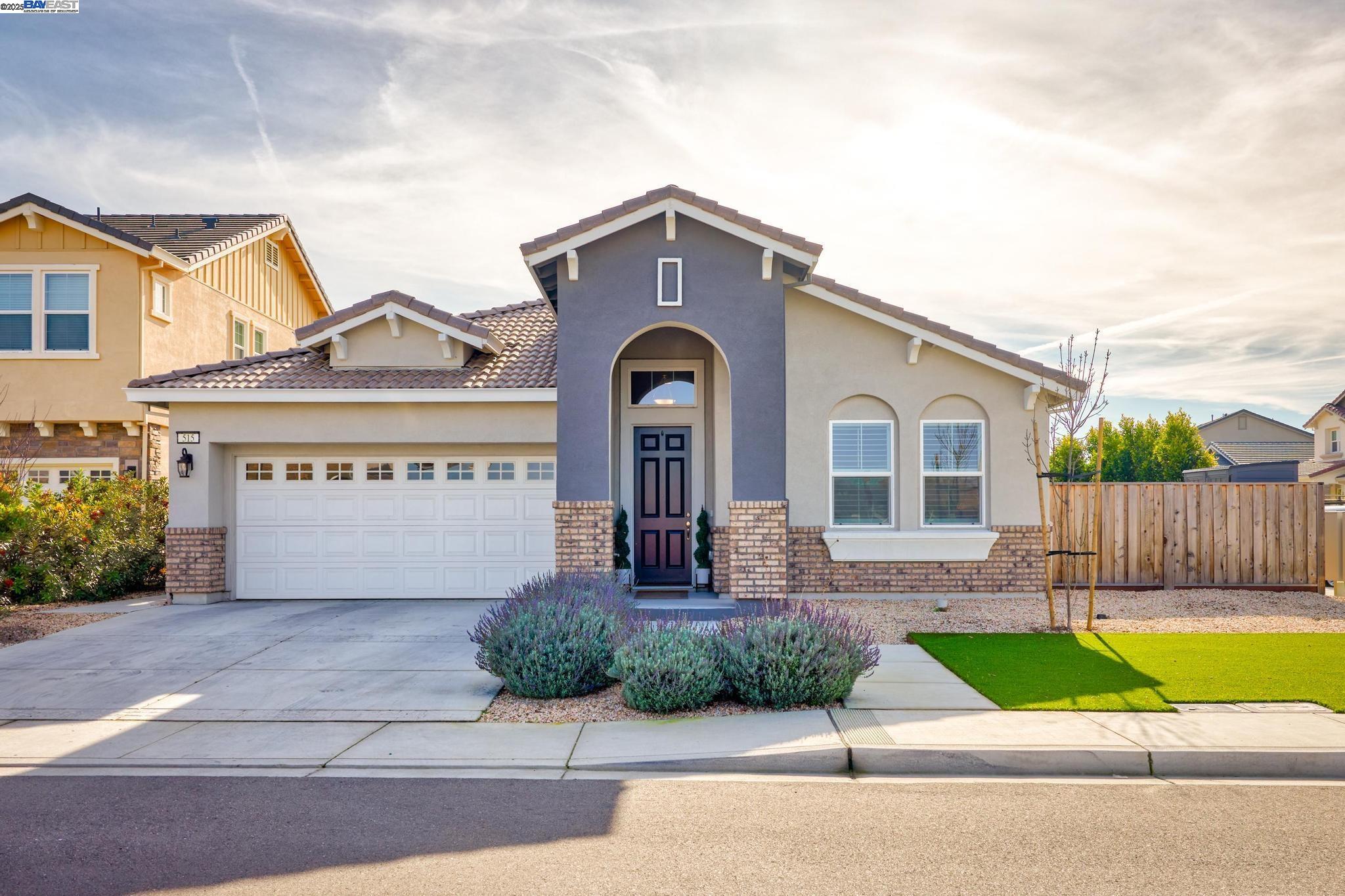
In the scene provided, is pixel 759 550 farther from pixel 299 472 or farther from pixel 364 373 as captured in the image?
pixel 299 472

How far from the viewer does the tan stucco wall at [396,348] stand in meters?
13.4

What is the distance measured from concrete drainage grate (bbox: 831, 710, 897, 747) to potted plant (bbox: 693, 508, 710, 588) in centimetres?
590

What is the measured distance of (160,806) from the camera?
5.24 meters

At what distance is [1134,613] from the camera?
11.9 metres

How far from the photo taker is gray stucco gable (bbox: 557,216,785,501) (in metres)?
11.4

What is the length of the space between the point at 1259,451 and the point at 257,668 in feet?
171

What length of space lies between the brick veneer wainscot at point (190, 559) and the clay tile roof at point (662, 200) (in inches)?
270

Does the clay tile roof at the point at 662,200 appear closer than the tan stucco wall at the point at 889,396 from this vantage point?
Yes

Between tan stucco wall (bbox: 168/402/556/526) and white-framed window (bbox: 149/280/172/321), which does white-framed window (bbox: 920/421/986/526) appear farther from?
white-framed window (bbox: 149/280/172/321)

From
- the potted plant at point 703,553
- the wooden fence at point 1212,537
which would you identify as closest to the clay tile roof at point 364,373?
the potted plant at point 703,553

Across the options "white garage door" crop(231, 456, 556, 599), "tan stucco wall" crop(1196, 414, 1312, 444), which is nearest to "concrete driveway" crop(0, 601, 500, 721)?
"white garage door" crop(231, 456, 556, 599)

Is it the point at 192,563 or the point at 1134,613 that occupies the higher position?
the point at 192,563

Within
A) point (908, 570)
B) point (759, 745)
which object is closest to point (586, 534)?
point (908, 570)

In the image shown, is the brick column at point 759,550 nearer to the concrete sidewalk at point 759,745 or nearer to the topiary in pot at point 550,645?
the topiary in pot at point 550,645
